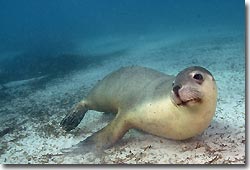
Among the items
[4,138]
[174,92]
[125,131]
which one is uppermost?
[174,92]

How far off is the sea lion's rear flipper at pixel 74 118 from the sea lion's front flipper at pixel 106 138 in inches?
27.7

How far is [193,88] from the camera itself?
2711mm

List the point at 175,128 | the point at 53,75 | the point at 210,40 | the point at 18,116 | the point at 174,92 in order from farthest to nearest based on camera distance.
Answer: the point at 210,40
the point at 53,75
the point at 18,116
the point at 175,128
the point at 174,92

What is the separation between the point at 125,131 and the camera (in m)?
3.51

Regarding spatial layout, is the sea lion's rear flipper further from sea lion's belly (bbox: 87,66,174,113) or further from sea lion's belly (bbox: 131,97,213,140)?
sea lion's belly (bbox: 131,97,213,140)

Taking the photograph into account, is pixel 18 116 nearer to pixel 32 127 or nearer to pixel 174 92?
pixel 32 127

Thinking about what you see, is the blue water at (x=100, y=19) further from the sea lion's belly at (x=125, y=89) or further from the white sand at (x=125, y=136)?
the sea lion's belly at (x=125, y=89)

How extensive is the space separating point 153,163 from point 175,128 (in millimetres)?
349

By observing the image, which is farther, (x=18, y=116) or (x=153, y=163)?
(x=18, y=116)

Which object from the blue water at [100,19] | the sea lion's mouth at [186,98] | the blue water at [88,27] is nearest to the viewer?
the sea lion's mouth at [186,98]

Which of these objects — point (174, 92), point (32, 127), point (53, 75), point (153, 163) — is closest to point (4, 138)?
point (32, 127)

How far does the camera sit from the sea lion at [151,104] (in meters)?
2.79

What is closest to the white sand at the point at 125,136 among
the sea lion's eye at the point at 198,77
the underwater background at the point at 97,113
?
the underwater background at the point at 97,113

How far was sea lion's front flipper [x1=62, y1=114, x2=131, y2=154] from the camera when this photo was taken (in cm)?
345
